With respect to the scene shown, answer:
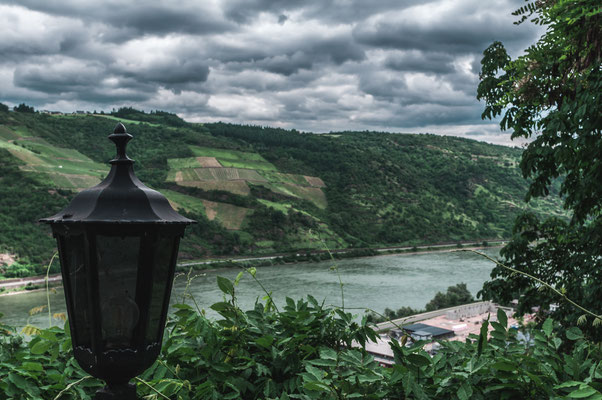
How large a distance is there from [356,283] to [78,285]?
4473 centimetres

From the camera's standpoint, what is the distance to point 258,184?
82.6 m

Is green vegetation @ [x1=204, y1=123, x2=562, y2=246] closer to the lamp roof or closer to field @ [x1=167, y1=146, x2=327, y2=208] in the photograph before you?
field @ [x1=167, y1=146, x2=327, y2=208]

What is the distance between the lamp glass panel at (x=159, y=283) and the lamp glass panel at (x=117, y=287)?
6 centimetres

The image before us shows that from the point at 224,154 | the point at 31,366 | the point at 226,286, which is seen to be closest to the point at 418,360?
the point at 226,286

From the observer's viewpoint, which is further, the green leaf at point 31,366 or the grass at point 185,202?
the grass at point 185,202

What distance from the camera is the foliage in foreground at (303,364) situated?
1428 millimetres

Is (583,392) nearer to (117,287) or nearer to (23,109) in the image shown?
(117,287)

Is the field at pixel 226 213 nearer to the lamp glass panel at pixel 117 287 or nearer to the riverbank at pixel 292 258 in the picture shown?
the riverbank at pixel 292 258

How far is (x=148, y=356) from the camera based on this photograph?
1403 mm

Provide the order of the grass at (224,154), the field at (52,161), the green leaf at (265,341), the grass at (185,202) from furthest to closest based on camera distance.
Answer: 1. the grass at (224,154)
2. the grass at (185,202)
3. the field at (52,161)
4. the green leaf at (265,341)

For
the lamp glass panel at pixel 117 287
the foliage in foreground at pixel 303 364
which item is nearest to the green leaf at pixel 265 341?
the foliage in foreground at pixel 303 364

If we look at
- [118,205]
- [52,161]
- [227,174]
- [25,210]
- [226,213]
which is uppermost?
[118,205]

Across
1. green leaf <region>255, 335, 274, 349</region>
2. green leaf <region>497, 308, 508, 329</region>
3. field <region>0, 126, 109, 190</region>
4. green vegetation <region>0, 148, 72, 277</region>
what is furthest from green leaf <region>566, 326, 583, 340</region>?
field <region>0, 126, 109, 190</region>

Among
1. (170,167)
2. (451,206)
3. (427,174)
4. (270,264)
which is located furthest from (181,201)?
(427,174)
